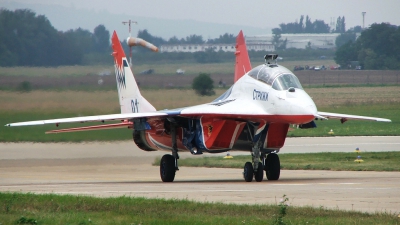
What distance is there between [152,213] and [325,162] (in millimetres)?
13820

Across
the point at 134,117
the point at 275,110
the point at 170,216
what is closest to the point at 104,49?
the point at 134,117

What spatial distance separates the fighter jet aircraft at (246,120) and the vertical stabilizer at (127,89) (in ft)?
6.80

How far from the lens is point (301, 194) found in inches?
551

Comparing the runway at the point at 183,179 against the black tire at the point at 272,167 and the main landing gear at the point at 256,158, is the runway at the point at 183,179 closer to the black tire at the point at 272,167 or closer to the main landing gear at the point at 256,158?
the main landing gear at the point at 256,158

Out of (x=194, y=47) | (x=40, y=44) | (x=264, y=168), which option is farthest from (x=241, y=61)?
(x=194, y=47)

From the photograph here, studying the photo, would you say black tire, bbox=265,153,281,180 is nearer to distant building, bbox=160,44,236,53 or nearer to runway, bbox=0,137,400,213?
runway, bbox=0,137,400,213

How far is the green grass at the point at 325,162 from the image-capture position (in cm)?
2191

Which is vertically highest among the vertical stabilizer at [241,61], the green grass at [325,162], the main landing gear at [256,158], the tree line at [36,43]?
the tree line at [36,43]

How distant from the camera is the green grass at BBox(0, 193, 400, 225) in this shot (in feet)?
33.5

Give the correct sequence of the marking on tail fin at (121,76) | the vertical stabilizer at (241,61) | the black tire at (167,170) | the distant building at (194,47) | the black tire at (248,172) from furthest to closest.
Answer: the distant building at (194,47)
the marking on tail fin at (121,76)
the vertical stabilizer at (241,61)
the black tire at (167,170)
the black tire at (248,172)

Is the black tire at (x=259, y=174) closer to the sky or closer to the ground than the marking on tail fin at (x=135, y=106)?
closer to the ground

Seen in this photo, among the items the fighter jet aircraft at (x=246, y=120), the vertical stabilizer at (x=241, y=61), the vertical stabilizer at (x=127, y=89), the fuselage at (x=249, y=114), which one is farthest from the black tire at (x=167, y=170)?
the vertical stabilizer at (x=241, y=61)

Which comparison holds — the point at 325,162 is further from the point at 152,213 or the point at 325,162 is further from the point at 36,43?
the point at 36,43

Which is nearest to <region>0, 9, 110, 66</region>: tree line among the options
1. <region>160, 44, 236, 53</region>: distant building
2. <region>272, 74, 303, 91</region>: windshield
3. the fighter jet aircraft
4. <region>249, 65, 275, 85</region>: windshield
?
<region>160, 44, 236, 53</region>: distant building
